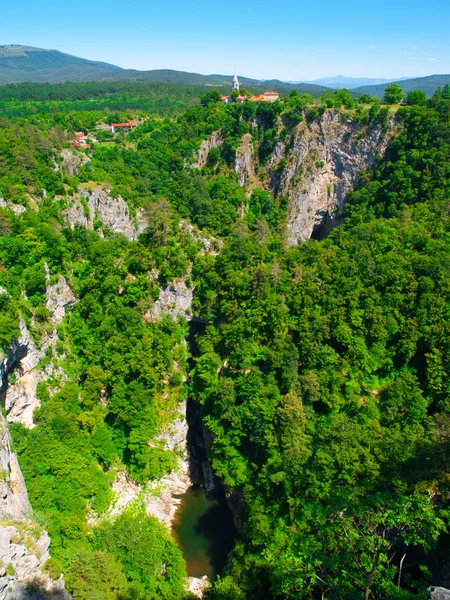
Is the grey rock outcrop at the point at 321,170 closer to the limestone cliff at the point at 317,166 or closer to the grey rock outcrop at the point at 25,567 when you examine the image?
the limestone cliff at the point at 317,166

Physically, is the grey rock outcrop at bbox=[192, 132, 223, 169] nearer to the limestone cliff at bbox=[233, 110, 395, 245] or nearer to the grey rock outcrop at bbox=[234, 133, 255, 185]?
the grey rock outcrop at bbox=[234, 133, 255, 185]

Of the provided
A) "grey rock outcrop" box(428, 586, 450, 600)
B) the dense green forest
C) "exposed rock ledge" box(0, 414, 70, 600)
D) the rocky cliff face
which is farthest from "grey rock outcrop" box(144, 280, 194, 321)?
"grey rock outcrop" box(428, 586, 450, 600)

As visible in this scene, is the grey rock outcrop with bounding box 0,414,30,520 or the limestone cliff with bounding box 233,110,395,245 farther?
the limestone cliff with bounding box 233,110,395,245

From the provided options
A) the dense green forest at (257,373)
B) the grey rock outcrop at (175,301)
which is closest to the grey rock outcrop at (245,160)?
the dense green forest at (257,373)

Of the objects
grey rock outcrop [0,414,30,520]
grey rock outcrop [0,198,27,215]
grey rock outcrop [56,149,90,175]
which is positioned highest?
grey rock outcrop [56,149,90,175]

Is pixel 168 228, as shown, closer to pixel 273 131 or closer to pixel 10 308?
pixel 10 308

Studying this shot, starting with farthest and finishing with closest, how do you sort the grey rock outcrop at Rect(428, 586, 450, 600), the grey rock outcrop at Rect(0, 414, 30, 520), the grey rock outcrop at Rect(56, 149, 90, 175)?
the grey rock outcrop at Rect(56, 149, 90, 175) → the grey rock outcrop at Rect(0, 414, 30, 520) → the grey rock outcrop at Rect(428, 586, 450, 600)

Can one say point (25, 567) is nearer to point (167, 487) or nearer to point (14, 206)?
point (167, 487)

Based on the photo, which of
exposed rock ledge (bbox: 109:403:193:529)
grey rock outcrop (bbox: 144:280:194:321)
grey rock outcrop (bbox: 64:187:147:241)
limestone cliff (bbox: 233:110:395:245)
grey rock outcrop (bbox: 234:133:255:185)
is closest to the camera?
exposed rock ledge (bbox: 109:403:193:529)
